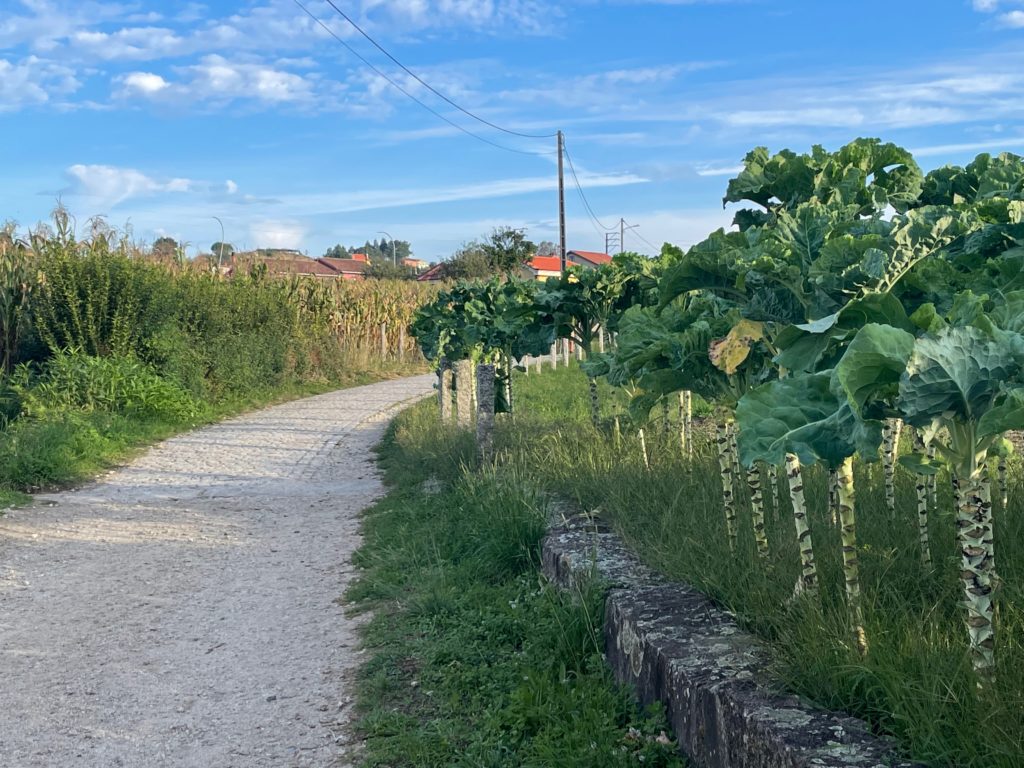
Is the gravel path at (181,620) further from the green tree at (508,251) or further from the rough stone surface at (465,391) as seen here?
the green tree at (508,251)

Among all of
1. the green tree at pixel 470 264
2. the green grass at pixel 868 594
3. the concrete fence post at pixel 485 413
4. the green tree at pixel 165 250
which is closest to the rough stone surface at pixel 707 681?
the green grass at pixel 868 594

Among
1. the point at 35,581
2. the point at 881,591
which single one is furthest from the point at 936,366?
the point at 35,581

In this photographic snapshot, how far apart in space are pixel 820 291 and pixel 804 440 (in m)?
1.13

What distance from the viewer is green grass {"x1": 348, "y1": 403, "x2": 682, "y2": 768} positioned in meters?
3.88

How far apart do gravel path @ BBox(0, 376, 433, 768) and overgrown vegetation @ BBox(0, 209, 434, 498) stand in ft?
4.53

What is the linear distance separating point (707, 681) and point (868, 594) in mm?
860

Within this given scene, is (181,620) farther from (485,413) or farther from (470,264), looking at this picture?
(470,264)

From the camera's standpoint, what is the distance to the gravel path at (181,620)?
4.44 m

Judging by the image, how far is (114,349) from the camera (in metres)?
16.3

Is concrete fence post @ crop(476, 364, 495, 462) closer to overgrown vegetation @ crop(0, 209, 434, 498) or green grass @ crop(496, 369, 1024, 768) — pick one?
green grass @ crop(496, 369, 1024, 768)

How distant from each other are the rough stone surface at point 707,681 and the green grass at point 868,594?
96mm

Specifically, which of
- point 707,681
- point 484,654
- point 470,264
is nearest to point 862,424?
point 707,681

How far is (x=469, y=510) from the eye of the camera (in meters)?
7.39

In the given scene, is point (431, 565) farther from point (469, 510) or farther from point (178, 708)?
point (178, 708)
